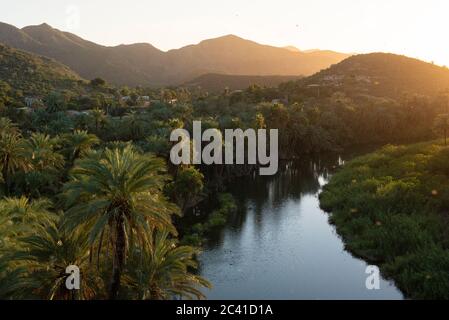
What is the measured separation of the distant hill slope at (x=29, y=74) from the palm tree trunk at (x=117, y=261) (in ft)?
460

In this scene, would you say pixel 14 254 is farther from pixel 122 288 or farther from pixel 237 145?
pixel 237 145

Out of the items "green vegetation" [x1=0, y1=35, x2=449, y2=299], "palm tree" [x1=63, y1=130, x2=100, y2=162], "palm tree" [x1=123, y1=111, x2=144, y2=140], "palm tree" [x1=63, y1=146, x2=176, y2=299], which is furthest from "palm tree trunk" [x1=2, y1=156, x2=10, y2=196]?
"palm tree" [x1=123, y1=111, x2=144, y2=140]

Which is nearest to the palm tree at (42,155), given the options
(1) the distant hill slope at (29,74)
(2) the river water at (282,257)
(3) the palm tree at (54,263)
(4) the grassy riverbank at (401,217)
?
(2) the river water at (282,257)

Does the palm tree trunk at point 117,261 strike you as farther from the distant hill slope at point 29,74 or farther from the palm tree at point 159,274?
the distant hill slope at point 29,74

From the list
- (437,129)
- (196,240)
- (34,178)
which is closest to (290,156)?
(437,129)

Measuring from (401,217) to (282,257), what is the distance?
15.6 meters

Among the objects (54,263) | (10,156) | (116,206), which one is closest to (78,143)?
(10,156)

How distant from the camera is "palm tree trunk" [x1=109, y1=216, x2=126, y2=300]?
998 inches

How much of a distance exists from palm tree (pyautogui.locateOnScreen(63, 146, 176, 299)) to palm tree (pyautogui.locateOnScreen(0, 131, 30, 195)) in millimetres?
27555

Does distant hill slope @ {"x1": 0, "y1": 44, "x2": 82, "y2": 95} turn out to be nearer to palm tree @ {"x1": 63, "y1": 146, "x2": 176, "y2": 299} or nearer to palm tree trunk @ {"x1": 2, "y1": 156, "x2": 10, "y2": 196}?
palm tree trunk @ {"x1": 2, "y1": 156, "x2": 10, "y2": 196}

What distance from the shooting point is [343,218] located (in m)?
61.1

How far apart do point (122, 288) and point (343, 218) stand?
133ft

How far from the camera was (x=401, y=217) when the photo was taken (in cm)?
5369

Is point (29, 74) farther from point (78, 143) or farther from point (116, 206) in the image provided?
point (116, 206)
